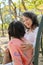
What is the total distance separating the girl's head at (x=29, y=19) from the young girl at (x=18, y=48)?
0.31 metres

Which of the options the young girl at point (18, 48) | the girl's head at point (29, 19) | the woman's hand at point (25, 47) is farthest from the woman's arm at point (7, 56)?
the girl's head at point (29, 19)

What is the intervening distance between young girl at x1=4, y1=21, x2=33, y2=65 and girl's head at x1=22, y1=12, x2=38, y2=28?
308mm

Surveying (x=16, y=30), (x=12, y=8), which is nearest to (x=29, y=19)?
(x=16, y=30)

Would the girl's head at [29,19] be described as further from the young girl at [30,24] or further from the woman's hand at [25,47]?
the woman's hand at [25,47]

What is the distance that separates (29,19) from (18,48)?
0.50 m

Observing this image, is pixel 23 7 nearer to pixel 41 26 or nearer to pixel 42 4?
pixel 42 4

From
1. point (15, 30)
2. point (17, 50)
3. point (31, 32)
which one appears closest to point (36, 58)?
point (17, 50)

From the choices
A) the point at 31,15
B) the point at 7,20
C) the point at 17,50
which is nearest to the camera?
the point at 17,50

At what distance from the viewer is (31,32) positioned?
2.43 meters

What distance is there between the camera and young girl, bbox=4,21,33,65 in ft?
6.57

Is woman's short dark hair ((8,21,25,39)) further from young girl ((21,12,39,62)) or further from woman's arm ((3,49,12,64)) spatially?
young girl ((21,12,39,62))

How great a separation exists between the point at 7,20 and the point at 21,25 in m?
3.08

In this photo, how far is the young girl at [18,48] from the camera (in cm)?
200

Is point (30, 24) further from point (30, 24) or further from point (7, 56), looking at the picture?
point (7, 56)
